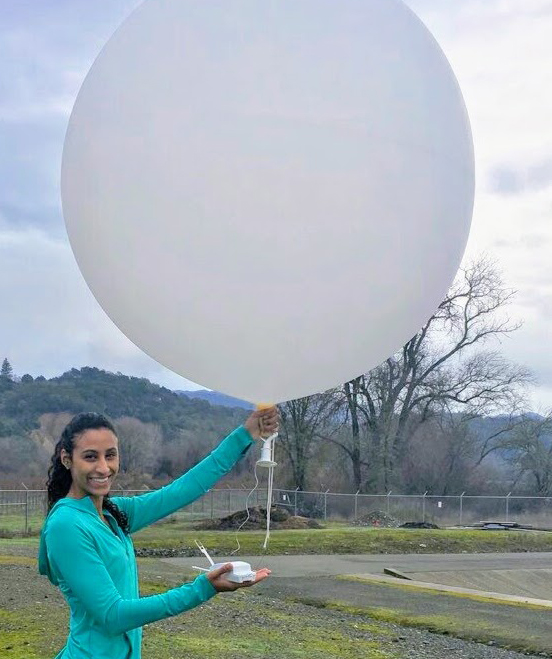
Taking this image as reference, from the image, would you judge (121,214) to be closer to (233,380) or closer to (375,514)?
A: (233,380)

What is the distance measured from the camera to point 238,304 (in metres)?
3.47

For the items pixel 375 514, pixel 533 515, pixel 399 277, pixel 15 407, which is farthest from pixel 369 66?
Answer: pixel 15 407

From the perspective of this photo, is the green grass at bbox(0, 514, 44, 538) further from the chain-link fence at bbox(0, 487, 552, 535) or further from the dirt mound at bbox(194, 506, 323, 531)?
the dirt mound at bbox(194, 506, 323, 531)

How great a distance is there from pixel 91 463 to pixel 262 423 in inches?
36.0

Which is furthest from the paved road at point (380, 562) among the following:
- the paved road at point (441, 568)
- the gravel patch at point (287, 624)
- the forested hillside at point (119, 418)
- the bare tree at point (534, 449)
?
the forested hillside at point (119, 418)

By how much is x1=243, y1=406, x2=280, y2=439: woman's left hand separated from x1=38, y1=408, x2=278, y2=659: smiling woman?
669 millimetres

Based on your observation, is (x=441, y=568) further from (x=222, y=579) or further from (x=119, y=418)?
(x=119, y=418)

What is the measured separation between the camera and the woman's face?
275 cm

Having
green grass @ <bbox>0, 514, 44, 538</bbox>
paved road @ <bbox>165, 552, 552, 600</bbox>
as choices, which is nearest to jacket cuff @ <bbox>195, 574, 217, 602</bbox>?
paved road @ <bbox>165, 552, 552, 600</bbox>

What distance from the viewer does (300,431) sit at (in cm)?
4247

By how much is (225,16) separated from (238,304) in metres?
1.03

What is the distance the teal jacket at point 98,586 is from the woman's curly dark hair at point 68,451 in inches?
3.3

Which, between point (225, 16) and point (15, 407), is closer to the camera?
point (225, 16)

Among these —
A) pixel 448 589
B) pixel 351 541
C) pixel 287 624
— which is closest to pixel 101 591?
Result: pixel 287 624
